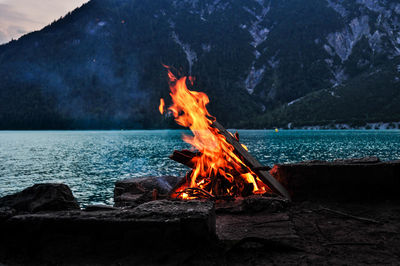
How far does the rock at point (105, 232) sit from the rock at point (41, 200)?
2.68ft

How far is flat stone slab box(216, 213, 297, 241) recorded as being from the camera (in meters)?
3.59

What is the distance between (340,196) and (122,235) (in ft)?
13.8

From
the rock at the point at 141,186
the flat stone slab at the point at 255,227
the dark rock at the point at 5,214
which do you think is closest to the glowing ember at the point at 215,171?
the flat stone slab at the point at 255,227

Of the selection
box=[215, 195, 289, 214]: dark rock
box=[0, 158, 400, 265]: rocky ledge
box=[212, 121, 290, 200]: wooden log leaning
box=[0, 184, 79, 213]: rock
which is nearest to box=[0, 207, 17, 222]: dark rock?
box=[0, 158, 400, 265]: rocky ledge

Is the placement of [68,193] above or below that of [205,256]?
above

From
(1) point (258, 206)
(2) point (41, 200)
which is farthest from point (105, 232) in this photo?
(1) point (258, 206)

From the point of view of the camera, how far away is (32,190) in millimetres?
4586

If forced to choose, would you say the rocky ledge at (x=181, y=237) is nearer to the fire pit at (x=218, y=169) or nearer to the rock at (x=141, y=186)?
the fire pit at (x=218, y=169)

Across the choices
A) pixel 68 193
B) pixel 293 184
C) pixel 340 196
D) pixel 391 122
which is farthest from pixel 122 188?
pixel 391 122

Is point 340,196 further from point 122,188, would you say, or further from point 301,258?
point 122,188

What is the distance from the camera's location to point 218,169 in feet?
19.7

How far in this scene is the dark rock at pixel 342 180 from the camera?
199 inches

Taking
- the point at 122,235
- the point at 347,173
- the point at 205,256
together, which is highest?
the point at 347,173

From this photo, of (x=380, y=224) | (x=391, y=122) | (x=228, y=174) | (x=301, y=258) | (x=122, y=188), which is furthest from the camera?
(x=391, y=122)
